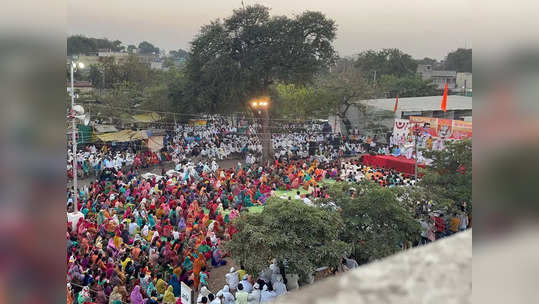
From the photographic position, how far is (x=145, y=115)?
2389cm

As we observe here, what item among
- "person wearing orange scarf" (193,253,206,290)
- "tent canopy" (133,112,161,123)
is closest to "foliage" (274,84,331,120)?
"tent canopy" (133,112,161,123)

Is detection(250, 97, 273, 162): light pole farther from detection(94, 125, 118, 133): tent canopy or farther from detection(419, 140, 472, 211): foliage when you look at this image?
detection(419, 140, 472, 211): foliage

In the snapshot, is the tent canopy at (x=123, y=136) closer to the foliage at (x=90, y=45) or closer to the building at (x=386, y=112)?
the building at (x=386, y=112)

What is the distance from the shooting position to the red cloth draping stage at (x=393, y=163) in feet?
52.7

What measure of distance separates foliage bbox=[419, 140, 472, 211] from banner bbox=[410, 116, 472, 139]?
489 cm

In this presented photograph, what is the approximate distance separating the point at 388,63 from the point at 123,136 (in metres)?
27.5

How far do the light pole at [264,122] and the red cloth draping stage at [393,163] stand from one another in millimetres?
4608

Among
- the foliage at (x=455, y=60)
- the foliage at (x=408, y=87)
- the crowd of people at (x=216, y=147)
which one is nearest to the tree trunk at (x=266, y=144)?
the crowd of people at (x=216, y=147)

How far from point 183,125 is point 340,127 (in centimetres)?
896

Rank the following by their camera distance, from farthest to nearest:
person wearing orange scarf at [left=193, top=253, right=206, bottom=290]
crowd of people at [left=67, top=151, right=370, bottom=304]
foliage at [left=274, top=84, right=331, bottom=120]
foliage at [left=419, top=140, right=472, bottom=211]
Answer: foliage at [left=274, top=84, right=331, bottom=120] → foliage at [left=419, top=140, right=472, bottom=211] → person wearing orange scarf at [left=193, top=253, right=206, bottom=290] → crowd of people at [left=67, top=151, right=370, bottom=304]

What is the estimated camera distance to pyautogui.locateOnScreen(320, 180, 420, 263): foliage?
7695mm
